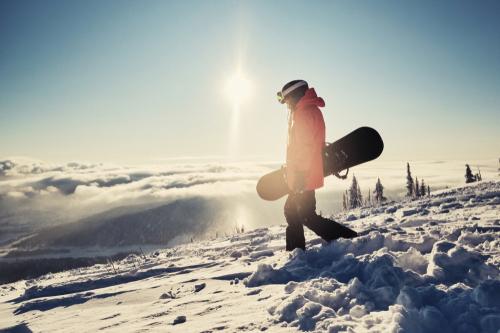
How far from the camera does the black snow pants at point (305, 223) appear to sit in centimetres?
616

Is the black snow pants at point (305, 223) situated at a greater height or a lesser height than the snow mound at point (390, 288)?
greater

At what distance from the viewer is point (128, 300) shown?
5.07 metres

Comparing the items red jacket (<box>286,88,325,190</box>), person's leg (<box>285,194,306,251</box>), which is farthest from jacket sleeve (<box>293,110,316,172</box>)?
person's leg (<box>285,194,306,251</box>)

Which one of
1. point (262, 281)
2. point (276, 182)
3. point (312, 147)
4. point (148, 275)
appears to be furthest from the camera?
point (276, 182)

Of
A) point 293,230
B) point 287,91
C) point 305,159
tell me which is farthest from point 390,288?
point 287,91

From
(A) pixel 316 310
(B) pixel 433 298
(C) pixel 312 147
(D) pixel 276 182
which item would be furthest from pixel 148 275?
(B) pixel 433 298

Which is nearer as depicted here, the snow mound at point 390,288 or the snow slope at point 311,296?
the snow mound at point 390,288

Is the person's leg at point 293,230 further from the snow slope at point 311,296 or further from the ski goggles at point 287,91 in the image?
the ski goggles at point 287,91

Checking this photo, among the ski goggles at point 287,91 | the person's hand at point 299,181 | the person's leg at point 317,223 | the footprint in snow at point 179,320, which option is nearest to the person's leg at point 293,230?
the person's leg at point 317,223

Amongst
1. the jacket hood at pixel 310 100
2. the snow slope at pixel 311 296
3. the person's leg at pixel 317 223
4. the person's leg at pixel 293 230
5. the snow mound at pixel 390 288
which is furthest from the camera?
the person's leg at pixel 293 230

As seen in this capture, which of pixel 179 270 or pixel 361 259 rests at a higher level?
pixel 361 259

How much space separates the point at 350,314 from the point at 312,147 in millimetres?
3816

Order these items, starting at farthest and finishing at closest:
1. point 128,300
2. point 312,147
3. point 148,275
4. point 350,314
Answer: point 148,275, point 312,147, point 128,300, point 350,314

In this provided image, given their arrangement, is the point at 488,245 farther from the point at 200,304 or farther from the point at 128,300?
the point at 128,300
